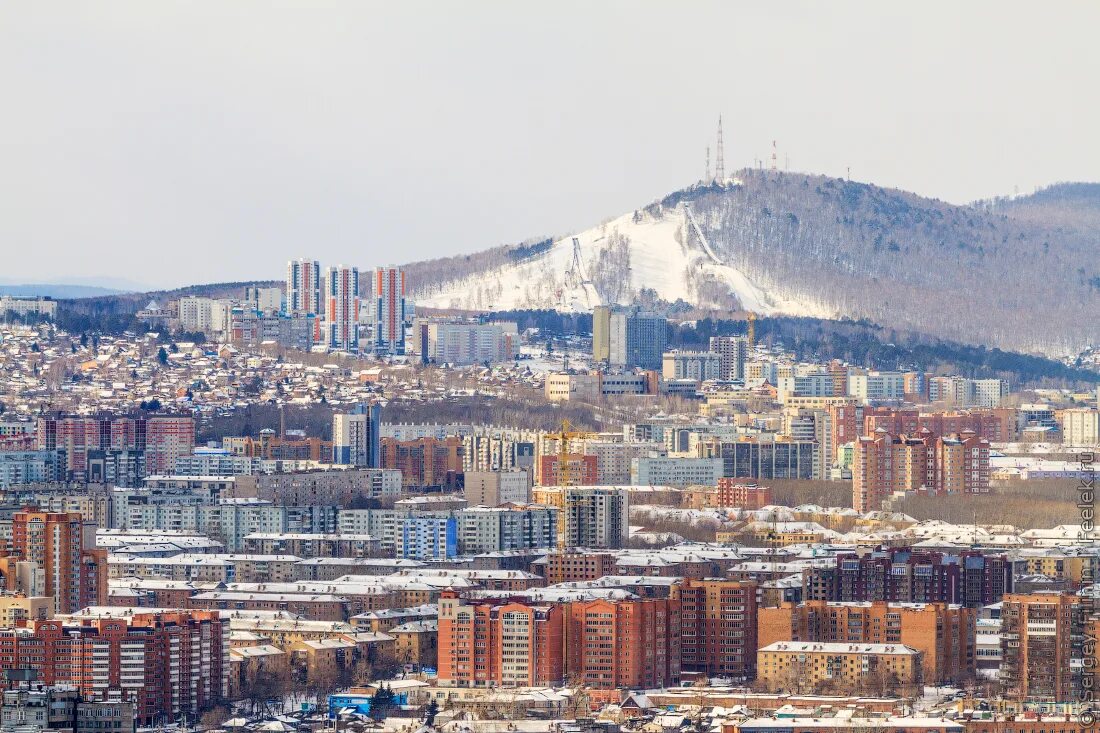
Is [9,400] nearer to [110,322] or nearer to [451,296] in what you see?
[110,322]

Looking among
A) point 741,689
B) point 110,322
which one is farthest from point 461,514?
point 110,322

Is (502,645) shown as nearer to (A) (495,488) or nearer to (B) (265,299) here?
(A) (495,488)

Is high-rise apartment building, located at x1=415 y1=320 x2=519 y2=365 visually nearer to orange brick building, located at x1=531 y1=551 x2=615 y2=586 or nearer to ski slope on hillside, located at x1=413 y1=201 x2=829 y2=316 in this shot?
ski slope on hillside, located at x1=413 y1=201 x2=829 y2=316

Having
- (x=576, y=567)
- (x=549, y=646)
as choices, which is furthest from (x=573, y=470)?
(x=549, y=646)

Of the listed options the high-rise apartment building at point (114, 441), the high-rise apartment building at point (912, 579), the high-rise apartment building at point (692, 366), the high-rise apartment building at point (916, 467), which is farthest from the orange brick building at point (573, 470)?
the high-rise apartment building at point (692, 366)

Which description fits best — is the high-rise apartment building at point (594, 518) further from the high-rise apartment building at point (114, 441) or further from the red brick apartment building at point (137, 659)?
the red brick apartment building at point (137, 659)

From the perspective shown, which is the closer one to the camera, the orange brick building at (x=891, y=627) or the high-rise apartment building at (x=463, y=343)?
the orange brick building at (x=891, y=627)
